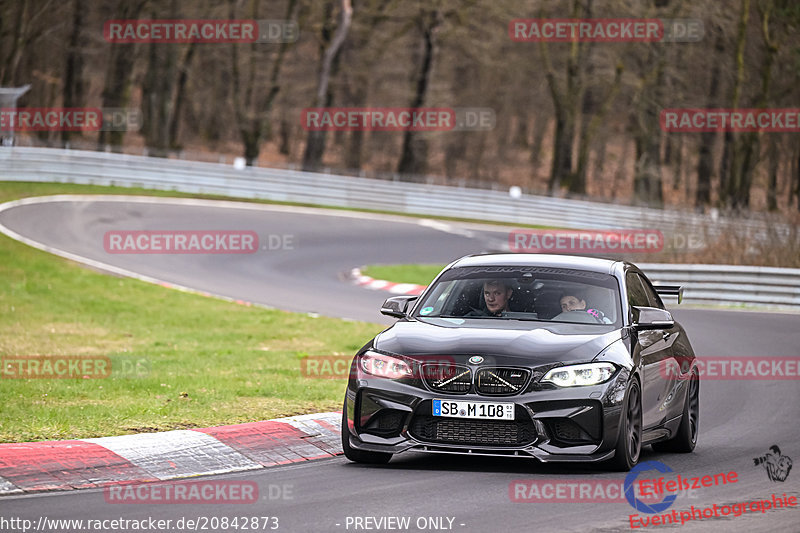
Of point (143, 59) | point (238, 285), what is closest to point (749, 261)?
point (238, 285)

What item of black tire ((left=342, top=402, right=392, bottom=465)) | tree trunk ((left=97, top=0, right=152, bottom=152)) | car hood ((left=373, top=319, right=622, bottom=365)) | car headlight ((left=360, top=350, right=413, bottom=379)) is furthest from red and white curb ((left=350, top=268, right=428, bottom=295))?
tree trunk ((left=97, top=0, right=152, bottom=152))

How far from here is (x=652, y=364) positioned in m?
9.18

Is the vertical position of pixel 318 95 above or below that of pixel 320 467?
above

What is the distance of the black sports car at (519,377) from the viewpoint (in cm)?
810

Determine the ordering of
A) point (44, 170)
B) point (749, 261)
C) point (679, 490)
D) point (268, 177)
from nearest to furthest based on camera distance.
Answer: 1. point (679, 490)
2. point (749, 261)
3. point (44, 170)
4. point (268, 177)

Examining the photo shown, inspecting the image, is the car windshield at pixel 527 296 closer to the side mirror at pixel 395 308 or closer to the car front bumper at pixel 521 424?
the side mirror at pixel 395 308

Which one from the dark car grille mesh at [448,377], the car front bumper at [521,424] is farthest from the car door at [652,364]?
the dark car grille mesh at [448,377]

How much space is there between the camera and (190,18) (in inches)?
2206

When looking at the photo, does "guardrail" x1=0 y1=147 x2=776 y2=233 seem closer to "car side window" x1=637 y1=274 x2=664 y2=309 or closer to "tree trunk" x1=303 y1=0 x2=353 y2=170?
"tree trunk" x1=303 y1=0 x2=353 y2=170

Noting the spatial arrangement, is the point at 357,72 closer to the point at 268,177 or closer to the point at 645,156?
the point at 645,156

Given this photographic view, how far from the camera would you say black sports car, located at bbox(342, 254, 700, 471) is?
26.6ft

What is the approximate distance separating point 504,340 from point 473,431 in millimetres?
663

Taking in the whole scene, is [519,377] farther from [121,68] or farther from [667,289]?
[121,68]

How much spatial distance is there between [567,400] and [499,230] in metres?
32.1
